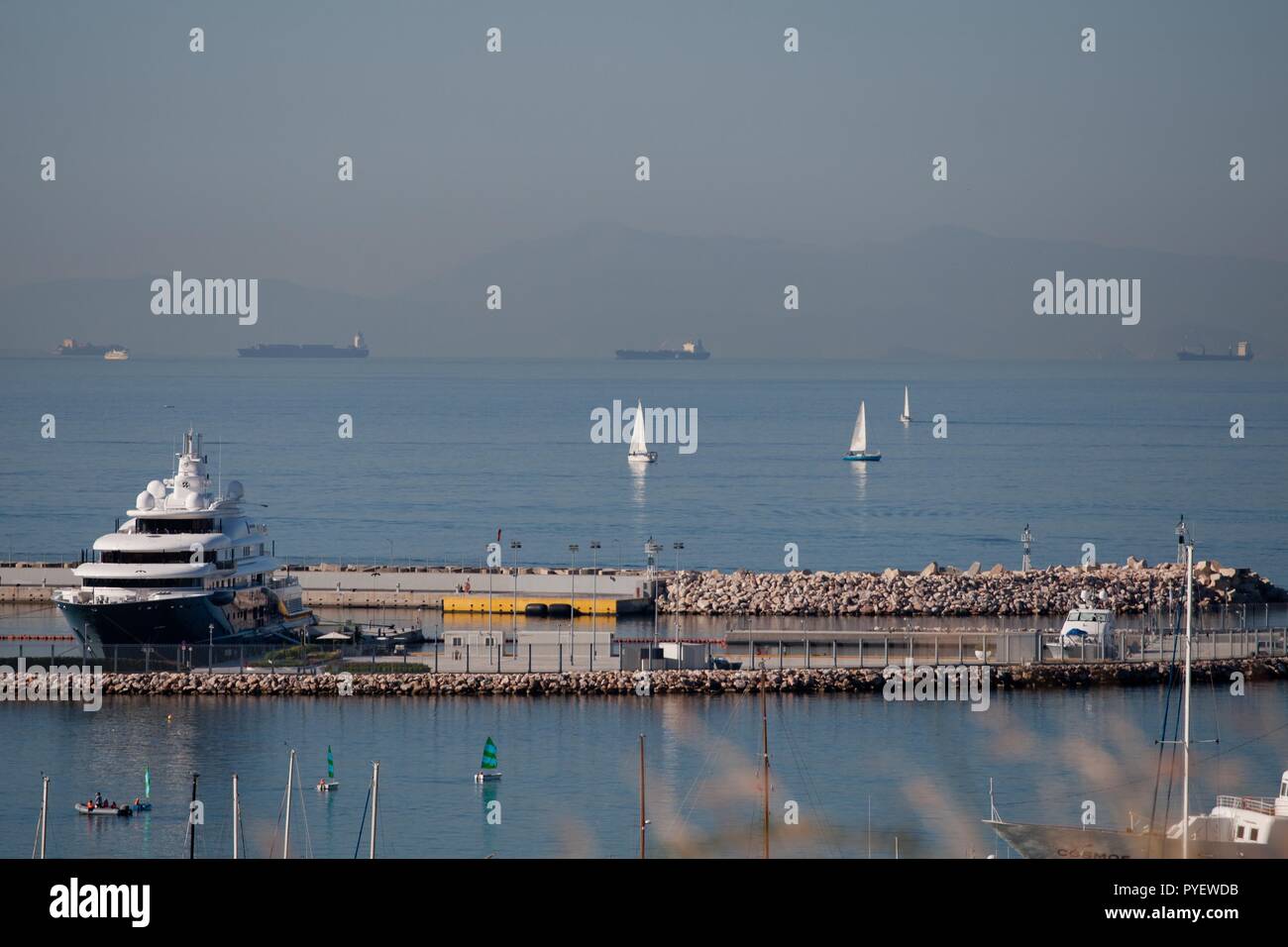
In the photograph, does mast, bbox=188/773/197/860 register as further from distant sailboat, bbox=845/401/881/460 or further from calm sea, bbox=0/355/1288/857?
distant sailboat, bbox=845/401/881/460

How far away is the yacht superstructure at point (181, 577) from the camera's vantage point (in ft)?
117

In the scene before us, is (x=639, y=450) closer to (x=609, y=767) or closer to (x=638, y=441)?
(x=638, y=441)

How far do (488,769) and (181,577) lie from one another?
38.7 feet

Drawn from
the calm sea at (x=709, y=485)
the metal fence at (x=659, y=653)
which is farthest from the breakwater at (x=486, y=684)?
the calm sea at (x=709, y=485)

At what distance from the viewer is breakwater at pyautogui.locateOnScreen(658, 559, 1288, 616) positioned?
4566 cm

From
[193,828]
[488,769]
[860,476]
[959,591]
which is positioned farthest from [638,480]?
[193,828]

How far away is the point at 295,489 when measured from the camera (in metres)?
96.4

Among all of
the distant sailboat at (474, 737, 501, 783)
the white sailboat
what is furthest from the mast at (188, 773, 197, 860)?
the white sailboat

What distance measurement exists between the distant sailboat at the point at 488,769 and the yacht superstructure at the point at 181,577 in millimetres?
11499

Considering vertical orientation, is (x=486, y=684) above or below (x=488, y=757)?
above

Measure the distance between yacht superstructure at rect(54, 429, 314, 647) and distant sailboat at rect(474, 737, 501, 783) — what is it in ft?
37.7

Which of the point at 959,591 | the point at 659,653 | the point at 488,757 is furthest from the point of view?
the point at 959,591

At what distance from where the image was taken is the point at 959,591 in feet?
154

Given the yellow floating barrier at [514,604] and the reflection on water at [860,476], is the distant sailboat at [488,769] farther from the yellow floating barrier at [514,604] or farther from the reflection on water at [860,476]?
the reflection on water at [860,476]
